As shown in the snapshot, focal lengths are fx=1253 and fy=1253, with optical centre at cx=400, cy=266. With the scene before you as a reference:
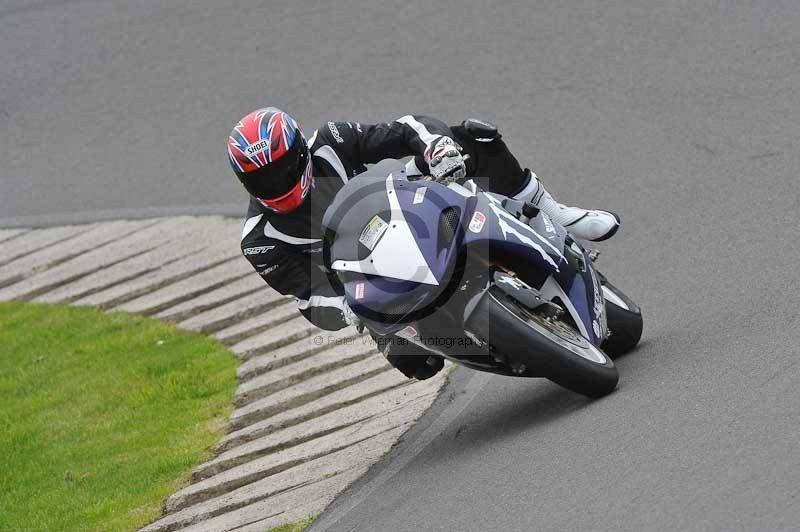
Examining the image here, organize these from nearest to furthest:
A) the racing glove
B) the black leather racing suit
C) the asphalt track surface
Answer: the asphalt track surface < the racing glove < the black leather racing suit

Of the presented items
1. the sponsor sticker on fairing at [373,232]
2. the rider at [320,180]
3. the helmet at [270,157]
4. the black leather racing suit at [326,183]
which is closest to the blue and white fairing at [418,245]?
the sponsor sticker on fairing at [373,232]

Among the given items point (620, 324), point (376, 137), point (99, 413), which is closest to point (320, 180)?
point (376, 137)

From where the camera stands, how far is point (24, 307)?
373 inches

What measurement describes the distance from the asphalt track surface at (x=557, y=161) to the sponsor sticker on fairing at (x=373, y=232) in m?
1.05

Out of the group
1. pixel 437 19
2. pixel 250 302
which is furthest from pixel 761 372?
pixel 437 19

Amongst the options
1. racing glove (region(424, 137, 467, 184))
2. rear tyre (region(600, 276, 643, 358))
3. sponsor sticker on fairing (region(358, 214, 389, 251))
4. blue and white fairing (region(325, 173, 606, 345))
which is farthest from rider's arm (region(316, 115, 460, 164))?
rear tyre (region(600, 276, 643, 358))

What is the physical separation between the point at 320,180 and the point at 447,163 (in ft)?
3.08

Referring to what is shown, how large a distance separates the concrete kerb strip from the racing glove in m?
1.43

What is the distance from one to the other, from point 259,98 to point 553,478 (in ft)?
23.1

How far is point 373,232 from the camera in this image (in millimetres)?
5176

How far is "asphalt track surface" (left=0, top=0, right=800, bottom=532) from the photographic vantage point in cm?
467

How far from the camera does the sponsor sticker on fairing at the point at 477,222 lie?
5305 mm

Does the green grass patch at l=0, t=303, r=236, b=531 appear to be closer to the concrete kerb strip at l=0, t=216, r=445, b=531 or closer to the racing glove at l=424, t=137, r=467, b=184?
the concrete kerb strip at l=0, t=216, r=445, b=531

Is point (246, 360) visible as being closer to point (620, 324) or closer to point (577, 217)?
point (577, 217)
